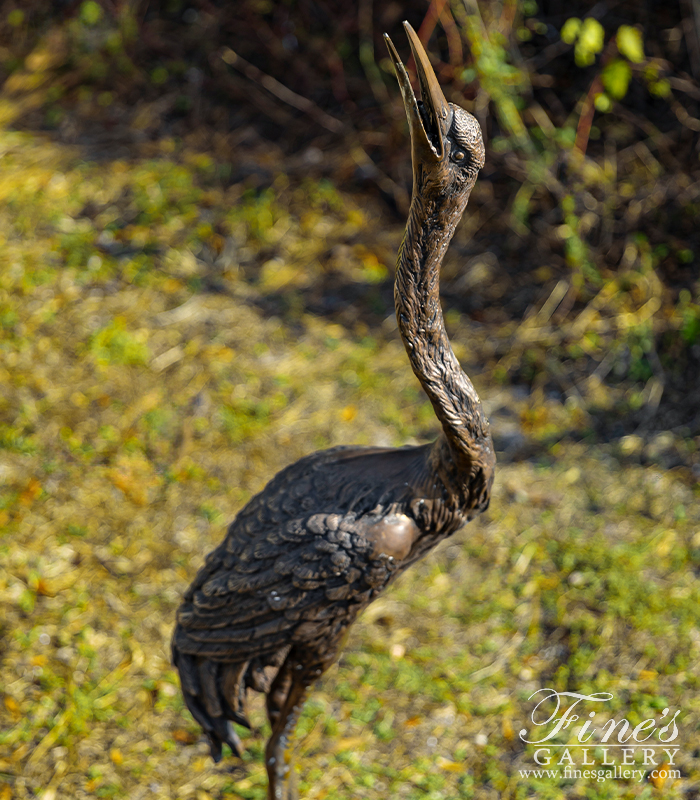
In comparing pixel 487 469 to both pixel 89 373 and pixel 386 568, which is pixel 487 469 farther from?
pixel 89 373

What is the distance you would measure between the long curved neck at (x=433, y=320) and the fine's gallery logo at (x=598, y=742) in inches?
56.5

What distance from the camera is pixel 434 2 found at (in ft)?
14.3

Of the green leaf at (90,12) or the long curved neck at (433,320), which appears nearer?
the long curved neck at (433,320)

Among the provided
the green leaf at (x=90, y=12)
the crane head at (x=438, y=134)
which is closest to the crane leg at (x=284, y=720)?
the crane head at (x=438, y=134)

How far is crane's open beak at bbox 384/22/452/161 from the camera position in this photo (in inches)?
59.1

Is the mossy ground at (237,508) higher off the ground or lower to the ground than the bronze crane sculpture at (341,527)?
lower

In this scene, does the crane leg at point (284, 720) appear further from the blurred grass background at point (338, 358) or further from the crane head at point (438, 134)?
the crane head at point (438, 134)

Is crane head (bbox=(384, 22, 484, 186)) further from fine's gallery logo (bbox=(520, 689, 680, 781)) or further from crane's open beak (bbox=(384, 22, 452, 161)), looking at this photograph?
fine's gallery logo (bbox=(520, 689, 680, 781))

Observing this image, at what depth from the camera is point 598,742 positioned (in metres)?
2.81

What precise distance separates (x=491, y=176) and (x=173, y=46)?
2.71 metres

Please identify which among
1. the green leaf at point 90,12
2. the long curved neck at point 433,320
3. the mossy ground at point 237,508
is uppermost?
the long curved neck at point 433,320

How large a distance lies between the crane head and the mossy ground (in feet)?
6.97

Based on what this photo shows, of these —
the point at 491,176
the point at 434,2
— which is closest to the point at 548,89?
the point at 491,176

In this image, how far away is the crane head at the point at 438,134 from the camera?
1.54m
